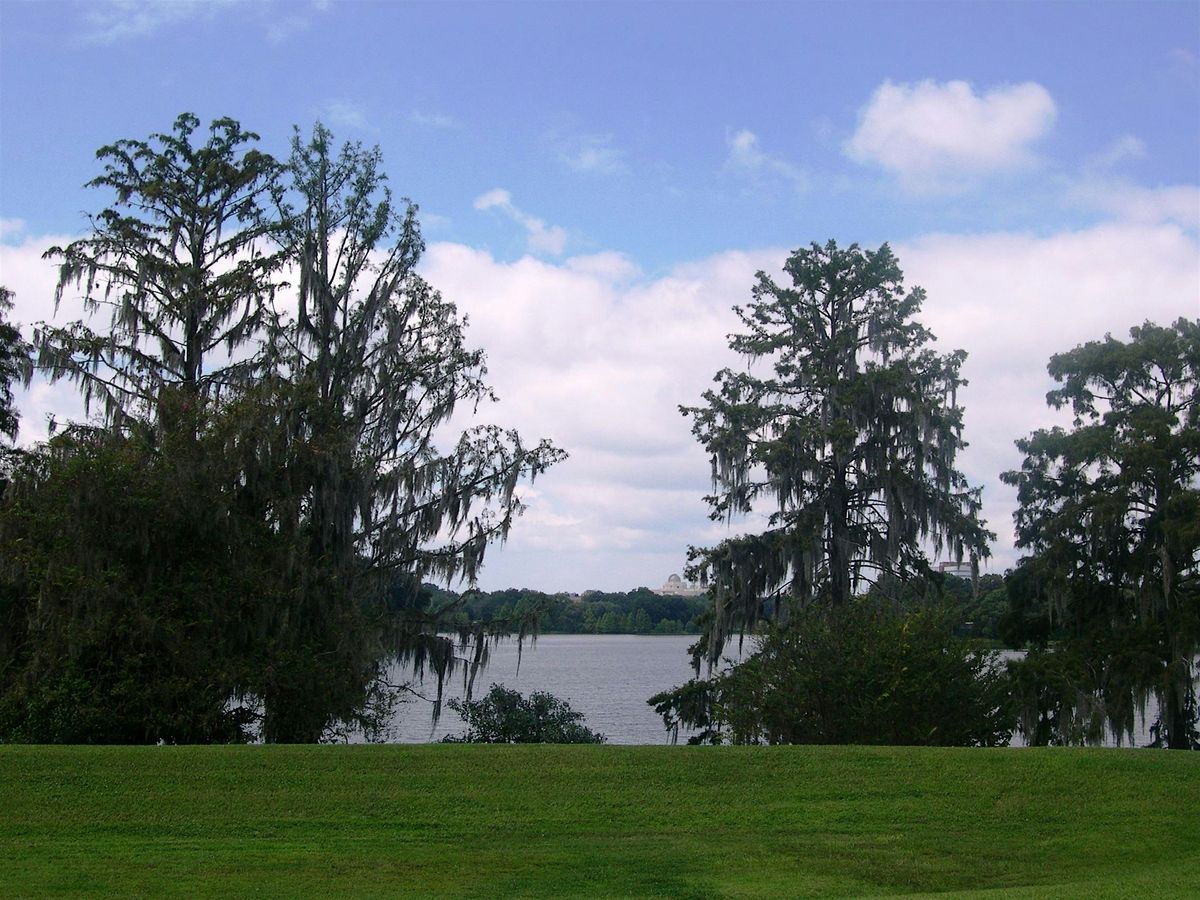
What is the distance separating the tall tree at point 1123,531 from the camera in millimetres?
21594

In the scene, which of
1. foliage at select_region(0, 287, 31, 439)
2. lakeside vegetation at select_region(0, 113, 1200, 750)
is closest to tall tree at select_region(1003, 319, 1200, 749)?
lakeside vegetation at select_region(0, 113, 1200, 750)

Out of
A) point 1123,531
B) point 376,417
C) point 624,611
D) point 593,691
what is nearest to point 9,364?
point 376,417

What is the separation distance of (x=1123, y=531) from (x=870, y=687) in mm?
9694

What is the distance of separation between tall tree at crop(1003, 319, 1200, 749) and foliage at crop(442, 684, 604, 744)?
9048 millimetres

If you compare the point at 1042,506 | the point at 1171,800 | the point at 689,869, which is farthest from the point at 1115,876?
the point at 1042,506

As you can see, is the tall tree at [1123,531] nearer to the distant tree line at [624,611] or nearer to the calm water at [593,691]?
the calm water at [593,691]

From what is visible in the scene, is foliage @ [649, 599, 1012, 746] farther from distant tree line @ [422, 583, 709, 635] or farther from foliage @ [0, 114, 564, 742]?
distant tree line @ [422, 583, 709, 635]

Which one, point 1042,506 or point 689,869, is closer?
point 689,869

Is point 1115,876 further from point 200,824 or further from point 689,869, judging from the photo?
point 200,824

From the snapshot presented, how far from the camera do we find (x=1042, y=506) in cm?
2419

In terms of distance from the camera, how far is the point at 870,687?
15641 millimetres

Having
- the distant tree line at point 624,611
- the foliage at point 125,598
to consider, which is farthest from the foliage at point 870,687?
the distant tree line at point 624,611

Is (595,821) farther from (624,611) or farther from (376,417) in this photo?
(624,611)

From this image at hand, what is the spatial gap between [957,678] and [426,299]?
42.4 feet
